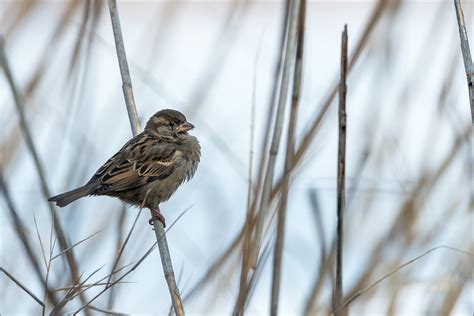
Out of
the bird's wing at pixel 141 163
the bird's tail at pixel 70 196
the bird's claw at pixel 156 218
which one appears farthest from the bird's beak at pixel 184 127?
the bird's tail at pixel 70 196

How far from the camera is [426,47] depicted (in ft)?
10.1

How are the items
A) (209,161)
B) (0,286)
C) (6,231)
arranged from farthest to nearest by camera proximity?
(209,161) < (6,231) < (0,286)

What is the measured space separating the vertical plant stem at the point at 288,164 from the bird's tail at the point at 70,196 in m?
0.81

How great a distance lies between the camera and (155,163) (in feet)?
11.5

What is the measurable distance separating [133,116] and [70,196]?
0.40 meters

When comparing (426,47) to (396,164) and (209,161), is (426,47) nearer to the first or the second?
(396,164)

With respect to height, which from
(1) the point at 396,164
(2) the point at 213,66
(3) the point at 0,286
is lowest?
(3) the point at 0,286

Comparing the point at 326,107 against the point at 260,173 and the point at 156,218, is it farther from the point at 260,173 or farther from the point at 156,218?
the point at 156,218

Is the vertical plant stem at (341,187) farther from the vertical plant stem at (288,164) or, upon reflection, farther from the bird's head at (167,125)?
the bird's head at (167,125)

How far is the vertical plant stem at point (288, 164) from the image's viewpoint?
249 cm

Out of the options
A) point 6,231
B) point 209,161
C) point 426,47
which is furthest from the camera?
point 209,161

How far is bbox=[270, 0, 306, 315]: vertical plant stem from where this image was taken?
2494mm

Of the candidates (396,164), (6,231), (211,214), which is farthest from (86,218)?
(396,164)

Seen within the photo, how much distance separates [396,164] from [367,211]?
261 mm
